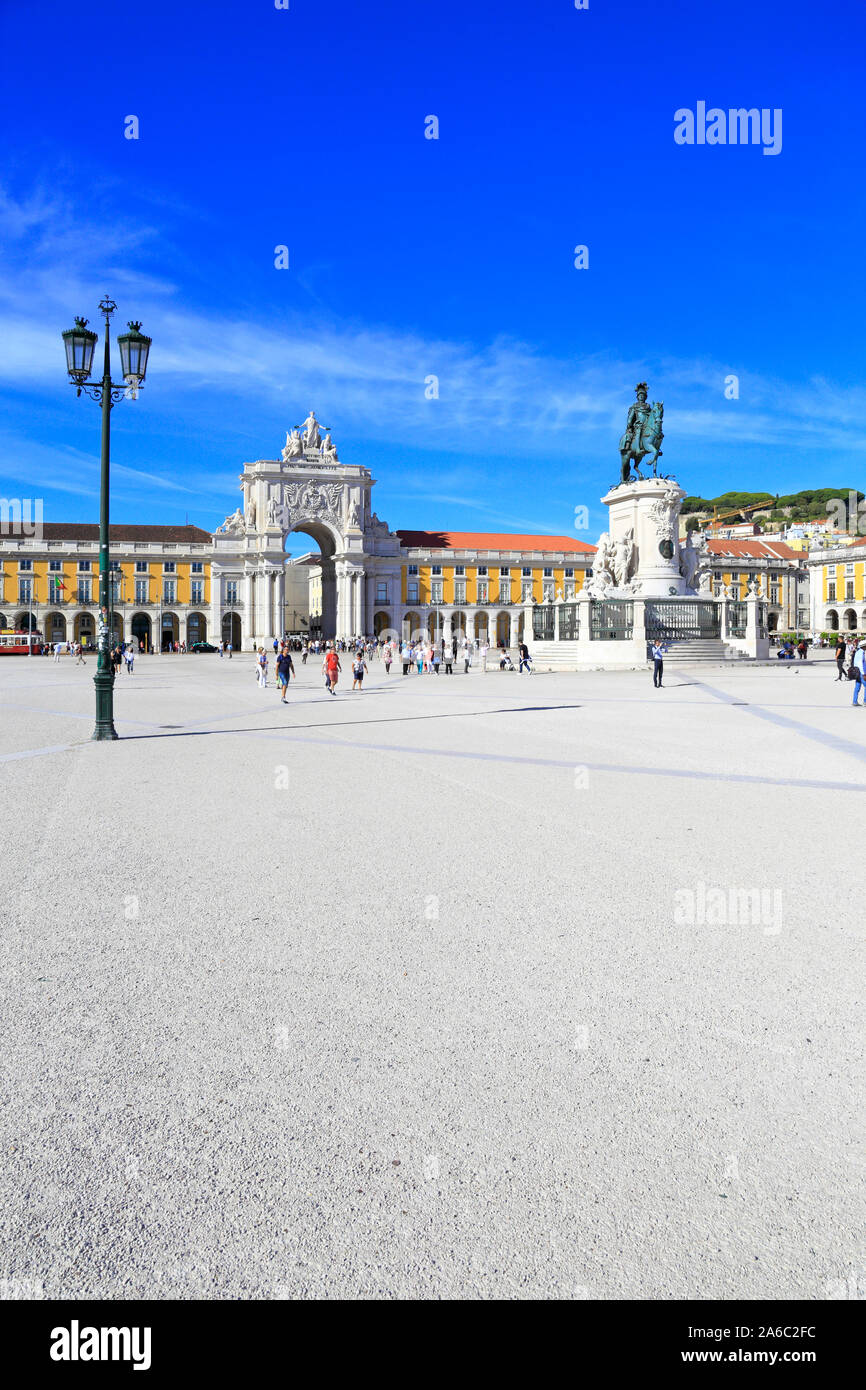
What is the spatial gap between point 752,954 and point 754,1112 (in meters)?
1.40

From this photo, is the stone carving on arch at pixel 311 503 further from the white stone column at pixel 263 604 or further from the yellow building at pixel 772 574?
the yellow building at pixel 772 574

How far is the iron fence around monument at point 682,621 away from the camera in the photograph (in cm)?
3362

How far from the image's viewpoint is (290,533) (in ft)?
283

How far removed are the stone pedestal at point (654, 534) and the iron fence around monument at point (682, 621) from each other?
0.76 m

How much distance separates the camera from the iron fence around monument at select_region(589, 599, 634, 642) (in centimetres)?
3350

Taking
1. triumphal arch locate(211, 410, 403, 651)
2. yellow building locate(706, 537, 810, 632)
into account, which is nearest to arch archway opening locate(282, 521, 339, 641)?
triumphal arch locate(211, 410, 403, 651)

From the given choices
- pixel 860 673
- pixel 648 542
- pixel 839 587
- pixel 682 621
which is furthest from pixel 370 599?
pixel 860 673

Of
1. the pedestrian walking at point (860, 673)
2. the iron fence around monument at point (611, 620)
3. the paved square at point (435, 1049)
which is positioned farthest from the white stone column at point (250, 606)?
the paved square at point (435, 1049)

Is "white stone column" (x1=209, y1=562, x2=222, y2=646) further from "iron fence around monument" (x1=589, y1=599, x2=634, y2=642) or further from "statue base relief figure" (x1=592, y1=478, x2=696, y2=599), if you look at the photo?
"iron fence around monument" (x1=589, y1=599, x2=634, y2=642)

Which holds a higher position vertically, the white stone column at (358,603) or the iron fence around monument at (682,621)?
the white stone column at (358,603)

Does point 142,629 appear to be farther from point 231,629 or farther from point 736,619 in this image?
point 736,619

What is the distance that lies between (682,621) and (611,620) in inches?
112

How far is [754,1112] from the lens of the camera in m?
2.63
